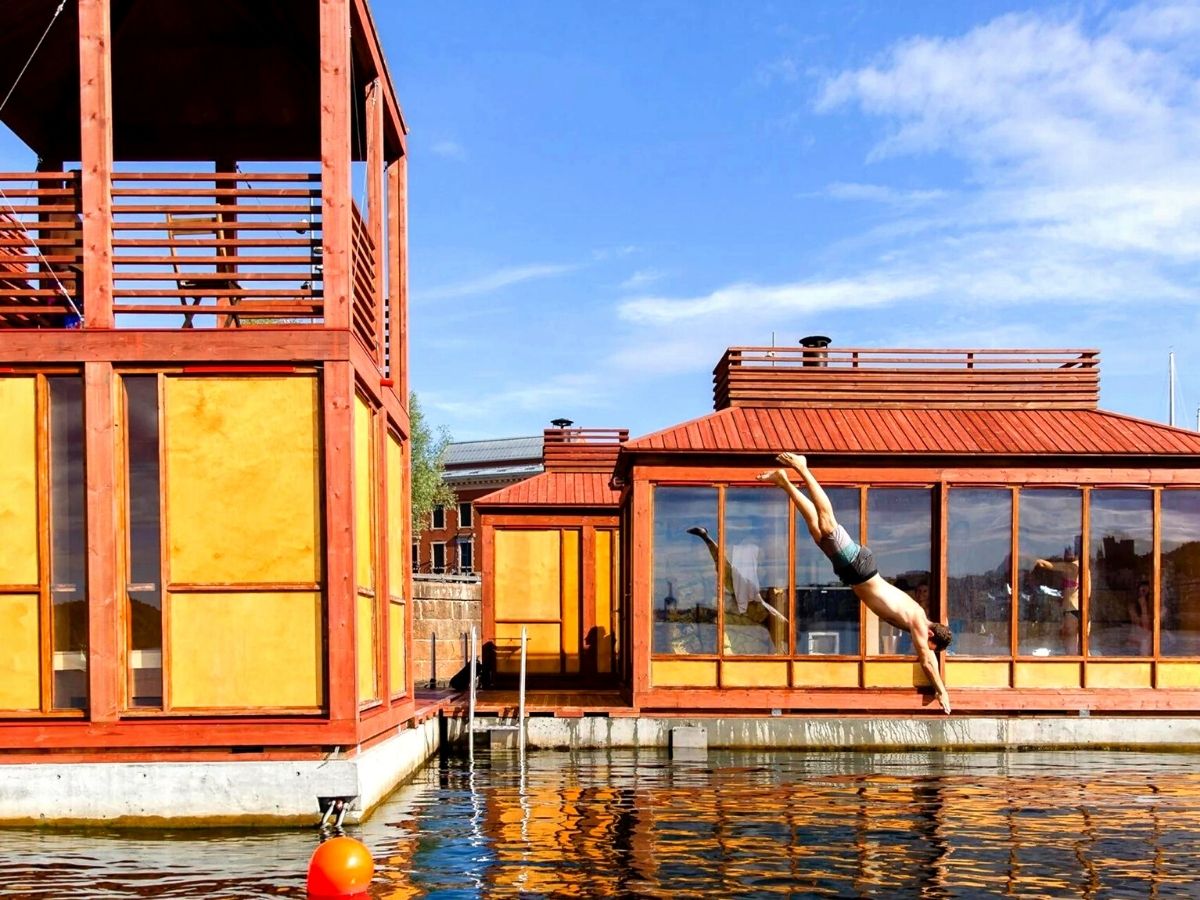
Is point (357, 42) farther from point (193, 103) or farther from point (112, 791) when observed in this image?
point (112, 791)

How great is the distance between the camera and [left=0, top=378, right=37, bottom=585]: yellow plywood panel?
1470 cm

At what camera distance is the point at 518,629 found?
31.1 meters

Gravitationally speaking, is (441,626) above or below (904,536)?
below

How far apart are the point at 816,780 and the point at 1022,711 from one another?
236 inches

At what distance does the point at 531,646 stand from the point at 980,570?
37.8ft

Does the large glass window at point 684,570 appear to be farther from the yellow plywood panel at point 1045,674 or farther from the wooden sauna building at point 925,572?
the yellow plywood panel at point 1045,674

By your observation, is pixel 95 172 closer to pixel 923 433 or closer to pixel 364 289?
pixel 364 289

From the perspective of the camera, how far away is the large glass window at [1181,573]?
942 inches

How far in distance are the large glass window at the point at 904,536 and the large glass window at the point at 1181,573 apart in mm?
4355

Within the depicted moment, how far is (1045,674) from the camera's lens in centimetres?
2370

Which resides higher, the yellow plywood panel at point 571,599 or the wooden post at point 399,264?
the wooden post at point 399,264

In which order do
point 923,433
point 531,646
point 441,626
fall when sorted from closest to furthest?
point 923,433 → point 531,646 → point 441,626

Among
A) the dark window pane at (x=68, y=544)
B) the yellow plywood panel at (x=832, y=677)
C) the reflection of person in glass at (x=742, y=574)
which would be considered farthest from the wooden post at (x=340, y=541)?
the yellow plywood panel at (x=832, y=677)

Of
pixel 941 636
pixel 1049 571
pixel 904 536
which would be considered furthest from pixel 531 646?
pixel 941 636
